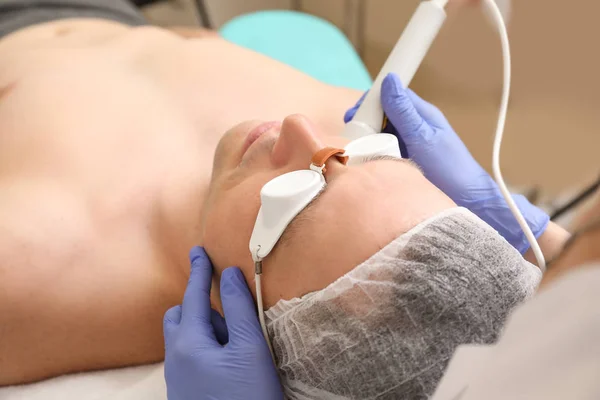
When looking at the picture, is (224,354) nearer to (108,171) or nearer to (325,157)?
(325,157)

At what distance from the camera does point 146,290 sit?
3.17 feet

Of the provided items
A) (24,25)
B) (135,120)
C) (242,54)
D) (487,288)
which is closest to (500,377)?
(487,288)

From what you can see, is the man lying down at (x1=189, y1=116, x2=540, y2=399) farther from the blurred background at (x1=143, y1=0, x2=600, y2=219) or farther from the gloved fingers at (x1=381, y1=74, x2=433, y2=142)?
the blurred background at (x1=143, y1=0, x2=600, y2=219)

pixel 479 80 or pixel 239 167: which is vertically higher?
pixel 239 167

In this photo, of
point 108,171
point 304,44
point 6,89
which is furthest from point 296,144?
point 304,44

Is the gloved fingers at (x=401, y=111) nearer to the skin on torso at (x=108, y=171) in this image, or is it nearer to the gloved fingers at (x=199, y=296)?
the skin on torso at (x=108, y=171)

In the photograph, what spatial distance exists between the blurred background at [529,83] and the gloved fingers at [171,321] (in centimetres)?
115

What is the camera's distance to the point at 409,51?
40.3 inches

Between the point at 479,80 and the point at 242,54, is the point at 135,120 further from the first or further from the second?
the point at 479,80

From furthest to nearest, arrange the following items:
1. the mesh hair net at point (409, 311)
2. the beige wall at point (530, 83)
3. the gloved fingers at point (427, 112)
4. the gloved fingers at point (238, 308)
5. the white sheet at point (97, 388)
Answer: the beige wall at point (530, 83) → the gloved fingers at point (427, 112) → the white sheet at point (97, 388) → the gloved fingers at point (238, 308) → the mesh hair net at point (409, 311)

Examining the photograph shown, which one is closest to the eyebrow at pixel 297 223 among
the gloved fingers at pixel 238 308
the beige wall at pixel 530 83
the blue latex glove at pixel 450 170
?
the gloved fingers at pixel 238 308

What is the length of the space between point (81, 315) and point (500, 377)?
77cm

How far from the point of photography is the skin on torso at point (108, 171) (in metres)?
0.93

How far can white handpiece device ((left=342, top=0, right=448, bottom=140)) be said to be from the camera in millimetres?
1004
